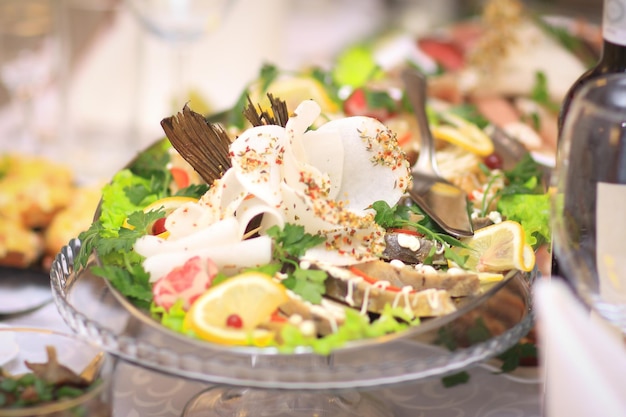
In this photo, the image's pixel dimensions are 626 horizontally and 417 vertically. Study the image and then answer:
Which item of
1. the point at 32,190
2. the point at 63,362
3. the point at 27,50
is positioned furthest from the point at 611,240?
the point at 27,50

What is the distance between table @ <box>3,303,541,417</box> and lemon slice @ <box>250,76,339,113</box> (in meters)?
0.71

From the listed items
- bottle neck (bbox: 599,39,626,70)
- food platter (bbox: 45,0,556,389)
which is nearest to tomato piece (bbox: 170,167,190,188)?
food platter (bbox: 45,0,556,389)

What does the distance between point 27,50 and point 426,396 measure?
1516 millimetres

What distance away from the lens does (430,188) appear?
1.38 meters

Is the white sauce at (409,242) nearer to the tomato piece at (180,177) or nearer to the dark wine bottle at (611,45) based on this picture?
the dark wine bottle at (611,45)

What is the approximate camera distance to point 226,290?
3.10ft

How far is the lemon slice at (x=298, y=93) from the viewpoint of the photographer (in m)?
1.74

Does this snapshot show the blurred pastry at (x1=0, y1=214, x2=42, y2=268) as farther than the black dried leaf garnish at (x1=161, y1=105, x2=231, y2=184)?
Yes

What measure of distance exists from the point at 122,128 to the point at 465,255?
1740mm

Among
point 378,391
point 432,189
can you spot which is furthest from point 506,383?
point 432,189

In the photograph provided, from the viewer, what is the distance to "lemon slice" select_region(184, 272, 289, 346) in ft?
2.96

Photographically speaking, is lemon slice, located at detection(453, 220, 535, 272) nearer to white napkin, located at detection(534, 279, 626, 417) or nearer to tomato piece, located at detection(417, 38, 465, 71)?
white napkin, located at detection(534, 279, 626, 417)

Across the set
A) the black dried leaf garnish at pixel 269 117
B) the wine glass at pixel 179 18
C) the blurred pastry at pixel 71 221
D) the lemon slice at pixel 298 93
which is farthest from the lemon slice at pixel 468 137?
the wine glass at pixel 179 18

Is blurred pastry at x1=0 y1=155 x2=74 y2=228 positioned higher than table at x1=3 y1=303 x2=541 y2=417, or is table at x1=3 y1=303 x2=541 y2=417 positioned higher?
blurred pastry at x1=0 y1=155 x2=74 y2=228
